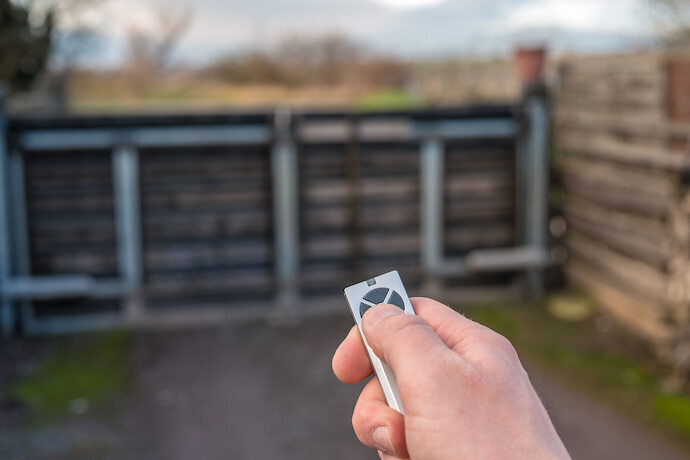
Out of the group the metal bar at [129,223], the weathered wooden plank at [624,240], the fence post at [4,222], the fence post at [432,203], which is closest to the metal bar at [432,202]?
the fence post at [432,203]

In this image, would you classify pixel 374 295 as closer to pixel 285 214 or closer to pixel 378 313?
pixel 378 313

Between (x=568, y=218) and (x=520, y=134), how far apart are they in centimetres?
116

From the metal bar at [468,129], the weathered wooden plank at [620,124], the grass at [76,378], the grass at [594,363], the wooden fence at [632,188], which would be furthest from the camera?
the metal bar at [468,129]

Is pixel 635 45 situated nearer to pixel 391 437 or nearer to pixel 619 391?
pixel 619 391

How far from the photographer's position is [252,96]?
1021 inches

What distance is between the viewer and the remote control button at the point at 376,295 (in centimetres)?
89

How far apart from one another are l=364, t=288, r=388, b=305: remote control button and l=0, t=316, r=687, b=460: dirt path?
4978 mm

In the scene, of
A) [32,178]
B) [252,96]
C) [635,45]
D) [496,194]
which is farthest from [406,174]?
[252,96]

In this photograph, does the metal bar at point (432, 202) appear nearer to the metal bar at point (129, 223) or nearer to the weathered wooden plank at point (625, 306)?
the weathered wooden plank at point (625, 306)

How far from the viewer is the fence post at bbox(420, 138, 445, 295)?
8.86m

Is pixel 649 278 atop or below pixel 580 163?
below

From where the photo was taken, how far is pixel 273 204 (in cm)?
870

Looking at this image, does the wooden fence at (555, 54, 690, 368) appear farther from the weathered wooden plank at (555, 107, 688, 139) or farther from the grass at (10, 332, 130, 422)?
the grass at (10, 332, 130, 422)

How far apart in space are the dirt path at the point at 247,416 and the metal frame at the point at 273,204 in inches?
34.5
